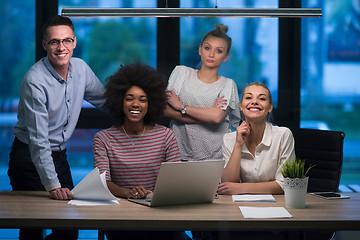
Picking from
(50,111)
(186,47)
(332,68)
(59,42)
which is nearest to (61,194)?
(50,111)

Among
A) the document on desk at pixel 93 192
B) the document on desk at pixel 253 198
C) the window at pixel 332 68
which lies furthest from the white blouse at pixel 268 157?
the window at pixel 332 68

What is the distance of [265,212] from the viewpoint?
1971mm

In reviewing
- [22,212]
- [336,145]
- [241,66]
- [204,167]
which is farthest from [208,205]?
[241,66]

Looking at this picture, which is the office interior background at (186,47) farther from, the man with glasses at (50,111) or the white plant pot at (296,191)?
the white plant pot at (296,191)

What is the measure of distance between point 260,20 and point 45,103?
2.06 meters

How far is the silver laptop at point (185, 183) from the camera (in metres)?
1.97

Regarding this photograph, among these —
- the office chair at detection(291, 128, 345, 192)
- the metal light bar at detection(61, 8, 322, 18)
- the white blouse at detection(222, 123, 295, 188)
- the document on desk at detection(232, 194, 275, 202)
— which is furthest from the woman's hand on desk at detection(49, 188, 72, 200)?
the office chair at detection(291, 128, 345, 192)

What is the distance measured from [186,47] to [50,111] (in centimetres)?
157

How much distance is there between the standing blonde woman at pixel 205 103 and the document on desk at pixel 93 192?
920mm

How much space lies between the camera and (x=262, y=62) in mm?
3934

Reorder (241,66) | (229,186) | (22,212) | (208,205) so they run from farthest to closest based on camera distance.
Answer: (241,66), (229,186), (208,205), (22,212)

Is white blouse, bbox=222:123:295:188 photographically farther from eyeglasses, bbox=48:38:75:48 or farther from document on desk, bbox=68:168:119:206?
eyeglasses, bbox=48:38:75:48

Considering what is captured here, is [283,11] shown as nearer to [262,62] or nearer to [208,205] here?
[262,62]

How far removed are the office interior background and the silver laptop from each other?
1775 millimetres
